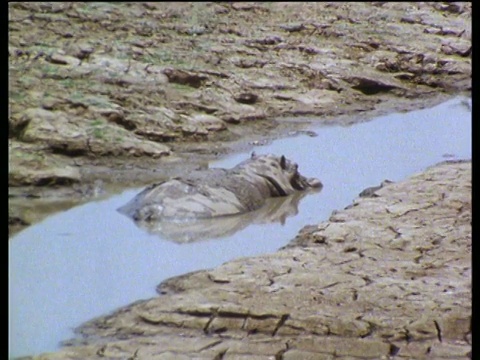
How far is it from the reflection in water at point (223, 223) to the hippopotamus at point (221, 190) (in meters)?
0.04

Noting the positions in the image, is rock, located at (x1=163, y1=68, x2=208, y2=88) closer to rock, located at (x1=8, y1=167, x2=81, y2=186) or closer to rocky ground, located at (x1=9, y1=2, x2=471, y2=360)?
rocky ground, located at (x1=9, y1=2, x2=471, y2=360)

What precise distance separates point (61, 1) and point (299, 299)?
7.09ft

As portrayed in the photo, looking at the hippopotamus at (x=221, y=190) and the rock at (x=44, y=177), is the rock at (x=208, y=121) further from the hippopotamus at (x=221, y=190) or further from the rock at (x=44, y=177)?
the rock at (x=44, y=177)

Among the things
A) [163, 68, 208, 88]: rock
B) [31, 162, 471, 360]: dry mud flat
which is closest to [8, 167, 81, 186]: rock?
[31, 162, 471, 360]: dry mud flat

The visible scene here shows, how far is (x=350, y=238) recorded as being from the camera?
5832 mm

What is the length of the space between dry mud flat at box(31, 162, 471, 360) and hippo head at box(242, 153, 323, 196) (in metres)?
0.30

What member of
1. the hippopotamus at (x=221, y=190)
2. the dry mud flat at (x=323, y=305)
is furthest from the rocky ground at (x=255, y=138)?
the hippopotamus at (x=221, y=190)

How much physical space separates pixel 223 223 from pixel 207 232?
0.16 meters

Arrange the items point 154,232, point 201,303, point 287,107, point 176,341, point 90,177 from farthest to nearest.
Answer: point 287,107 < point 90,177 < point 154,232 < point 201,303 < point 176,341

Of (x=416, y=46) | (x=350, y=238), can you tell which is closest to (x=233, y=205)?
(x=350, y=238)

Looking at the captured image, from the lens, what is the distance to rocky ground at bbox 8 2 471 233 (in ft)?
18.1

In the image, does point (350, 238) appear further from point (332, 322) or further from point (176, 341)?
point (176, 341)

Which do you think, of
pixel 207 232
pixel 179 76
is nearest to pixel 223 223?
pixel 207 232

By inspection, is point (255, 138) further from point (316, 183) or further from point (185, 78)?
point (316, 183)
